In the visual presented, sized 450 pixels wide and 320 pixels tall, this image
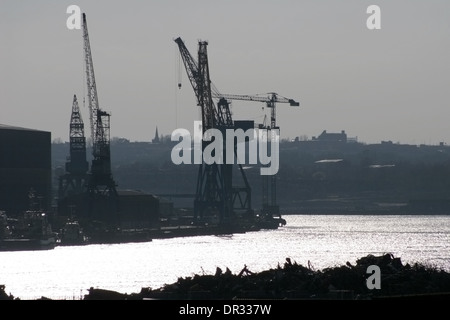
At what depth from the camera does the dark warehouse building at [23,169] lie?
150 meters

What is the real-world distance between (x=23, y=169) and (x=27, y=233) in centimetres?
1957

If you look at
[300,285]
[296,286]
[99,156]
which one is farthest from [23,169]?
[300,285]

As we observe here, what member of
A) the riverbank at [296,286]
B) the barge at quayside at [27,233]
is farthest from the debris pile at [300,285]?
the barge at quayside at [27,233]

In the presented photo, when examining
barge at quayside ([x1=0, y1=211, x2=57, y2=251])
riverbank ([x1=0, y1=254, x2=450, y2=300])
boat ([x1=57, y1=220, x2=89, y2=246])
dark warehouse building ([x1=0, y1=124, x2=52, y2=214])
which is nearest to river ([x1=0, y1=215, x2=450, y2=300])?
barge at quayside ([x1=0, y1=211, x2=57, y2=251])

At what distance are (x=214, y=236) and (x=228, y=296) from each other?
12199 cm

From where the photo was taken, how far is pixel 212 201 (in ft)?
578

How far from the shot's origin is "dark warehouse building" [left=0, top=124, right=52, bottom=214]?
150m

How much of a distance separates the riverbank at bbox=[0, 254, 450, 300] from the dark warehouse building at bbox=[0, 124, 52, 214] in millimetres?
110138

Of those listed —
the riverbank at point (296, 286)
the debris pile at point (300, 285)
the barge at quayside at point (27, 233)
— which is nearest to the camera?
the riverbank at point (296, 286)

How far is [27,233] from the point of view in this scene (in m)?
133

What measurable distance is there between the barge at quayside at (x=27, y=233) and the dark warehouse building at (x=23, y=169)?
866 centimetres

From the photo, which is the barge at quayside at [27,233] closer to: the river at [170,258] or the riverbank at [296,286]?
the river at [170,258]
